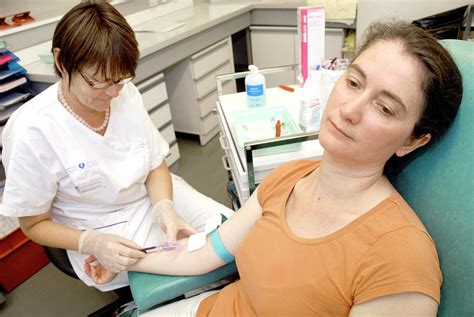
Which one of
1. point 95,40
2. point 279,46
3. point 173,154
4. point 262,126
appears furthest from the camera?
point 279,46

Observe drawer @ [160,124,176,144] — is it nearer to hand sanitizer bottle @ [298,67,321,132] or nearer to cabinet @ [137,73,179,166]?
cabinet @ [137,73,179,166]

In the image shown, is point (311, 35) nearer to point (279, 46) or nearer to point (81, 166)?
point (81, 166)

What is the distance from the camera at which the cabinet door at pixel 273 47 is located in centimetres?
285

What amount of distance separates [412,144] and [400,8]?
2.02 meters

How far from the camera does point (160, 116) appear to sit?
2.28m

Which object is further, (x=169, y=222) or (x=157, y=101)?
(x=157, y=101)

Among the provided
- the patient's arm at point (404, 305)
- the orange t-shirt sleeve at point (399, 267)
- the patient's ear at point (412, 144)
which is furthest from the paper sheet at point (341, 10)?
the patient's arm at point (404, 305)

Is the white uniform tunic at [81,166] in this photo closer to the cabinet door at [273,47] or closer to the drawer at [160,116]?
the drawer at [160,116]

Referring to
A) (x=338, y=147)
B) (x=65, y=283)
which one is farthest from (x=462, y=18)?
(x=65, y=283)

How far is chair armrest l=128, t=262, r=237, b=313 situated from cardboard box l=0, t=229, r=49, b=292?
3.27 ft

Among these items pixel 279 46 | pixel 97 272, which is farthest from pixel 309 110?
pixel 279 46

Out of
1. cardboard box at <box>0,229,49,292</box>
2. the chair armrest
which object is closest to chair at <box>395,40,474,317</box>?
the chair armrest

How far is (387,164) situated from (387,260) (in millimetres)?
256

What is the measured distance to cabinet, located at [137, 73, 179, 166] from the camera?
2.13m
